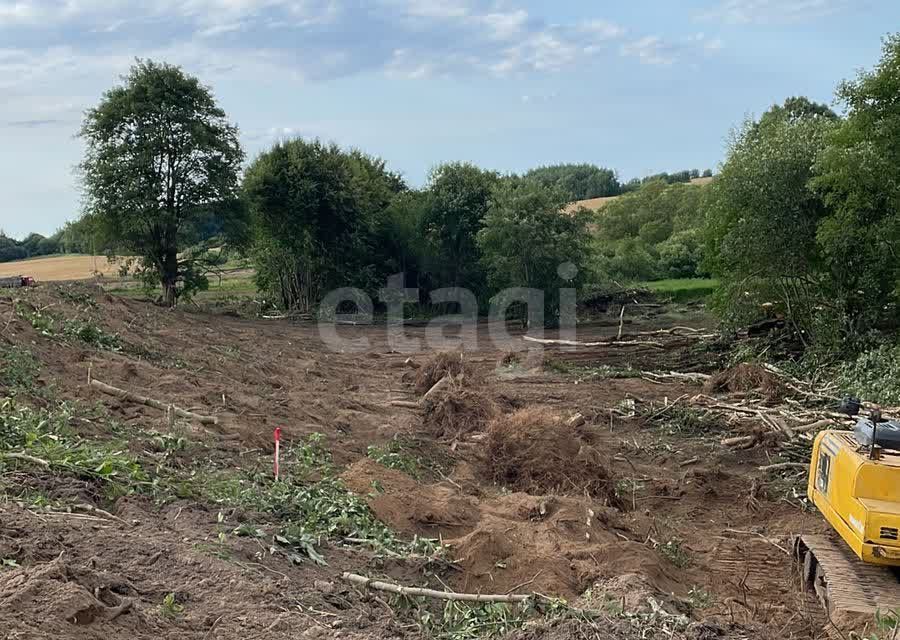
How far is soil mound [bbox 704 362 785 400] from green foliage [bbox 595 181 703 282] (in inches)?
604

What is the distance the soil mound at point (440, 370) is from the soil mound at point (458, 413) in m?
2.15

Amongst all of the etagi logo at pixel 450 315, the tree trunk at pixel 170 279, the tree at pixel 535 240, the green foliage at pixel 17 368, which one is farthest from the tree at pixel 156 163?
the green foliage at pixel 17 368

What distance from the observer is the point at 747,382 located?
655 inches

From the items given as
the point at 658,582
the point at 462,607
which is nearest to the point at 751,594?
the point at 658,582

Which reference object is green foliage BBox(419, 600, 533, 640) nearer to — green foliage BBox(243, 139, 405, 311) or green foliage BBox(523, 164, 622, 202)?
green foliage BBox(243, 139, 405, 311)

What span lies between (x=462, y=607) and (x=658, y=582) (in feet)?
7.61

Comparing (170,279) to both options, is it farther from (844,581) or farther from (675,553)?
(844,581)

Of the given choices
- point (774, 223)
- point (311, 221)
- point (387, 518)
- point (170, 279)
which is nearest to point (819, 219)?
point (774, 223)

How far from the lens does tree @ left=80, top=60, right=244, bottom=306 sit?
28.2 m

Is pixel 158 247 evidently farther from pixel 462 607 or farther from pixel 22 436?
pixel 462 607

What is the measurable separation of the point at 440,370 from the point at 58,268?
1560 inches

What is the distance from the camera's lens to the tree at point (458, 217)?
3297 centimetres

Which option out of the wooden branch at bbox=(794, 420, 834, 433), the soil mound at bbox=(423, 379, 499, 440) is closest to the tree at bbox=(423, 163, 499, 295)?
the soil mound at bbox=(423, 379, 499, 440)

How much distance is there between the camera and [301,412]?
13.4 meters
